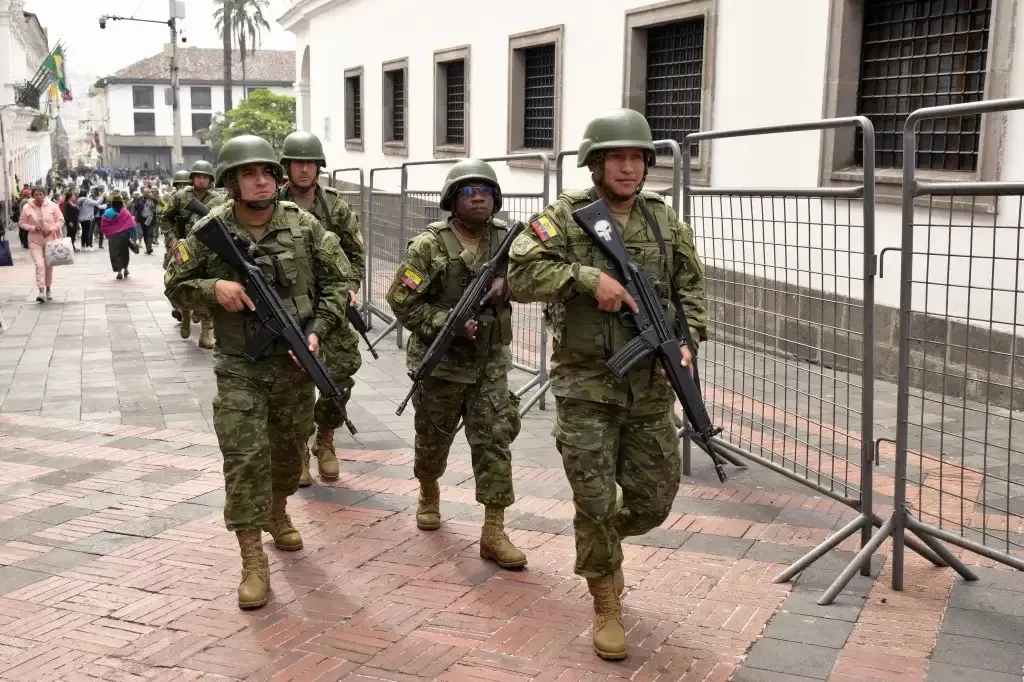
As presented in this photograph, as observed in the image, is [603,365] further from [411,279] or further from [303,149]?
[303,149]

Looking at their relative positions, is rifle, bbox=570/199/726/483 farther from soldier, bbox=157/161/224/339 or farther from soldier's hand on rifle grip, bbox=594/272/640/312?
soldier, bbox=157/161/224/339

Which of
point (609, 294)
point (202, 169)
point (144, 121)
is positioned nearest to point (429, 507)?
point (609, 294)

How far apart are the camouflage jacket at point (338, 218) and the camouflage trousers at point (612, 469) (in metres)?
3.18

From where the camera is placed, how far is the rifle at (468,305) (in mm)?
4859

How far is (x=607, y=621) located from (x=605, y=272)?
51.7 inches

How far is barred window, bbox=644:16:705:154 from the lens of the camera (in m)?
12.1

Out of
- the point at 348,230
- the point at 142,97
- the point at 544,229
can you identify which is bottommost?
the point at 348,230

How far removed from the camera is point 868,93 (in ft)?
31.3

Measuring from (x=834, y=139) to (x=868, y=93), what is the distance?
524mm

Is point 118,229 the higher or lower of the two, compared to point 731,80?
lower

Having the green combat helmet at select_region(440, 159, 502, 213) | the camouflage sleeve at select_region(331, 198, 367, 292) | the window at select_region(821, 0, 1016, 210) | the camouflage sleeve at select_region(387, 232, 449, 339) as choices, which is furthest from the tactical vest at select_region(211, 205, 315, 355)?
the window at select_region(821, 0, 1016, 210)

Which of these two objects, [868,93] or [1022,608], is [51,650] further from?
[868,93]

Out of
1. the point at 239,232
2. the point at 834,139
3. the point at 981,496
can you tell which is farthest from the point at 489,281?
the point at 834,139

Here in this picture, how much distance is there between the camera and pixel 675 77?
40.8 ft
